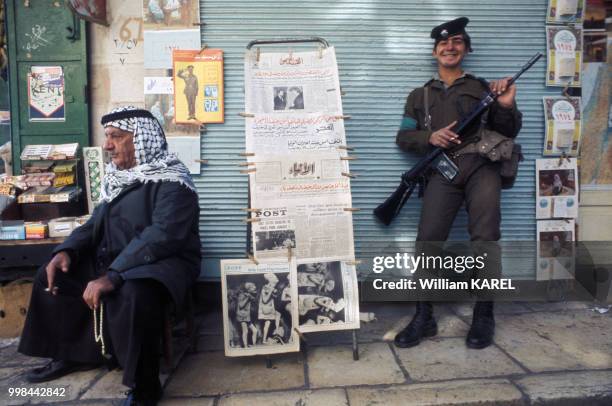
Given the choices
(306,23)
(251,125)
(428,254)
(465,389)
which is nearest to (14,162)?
(251,125)

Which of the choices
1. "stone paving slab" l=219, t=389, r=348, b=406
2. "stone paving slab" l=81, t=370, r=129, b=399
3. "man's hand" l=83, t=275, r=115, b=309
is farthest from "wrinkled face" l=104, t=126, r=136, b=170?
"stone paving slab" l=219, t=389, r=348, b=406

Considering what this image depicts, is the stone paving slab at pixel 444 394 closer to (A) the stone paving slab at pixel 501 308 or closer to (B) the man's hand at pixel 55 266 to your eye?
(A) the stone paving slab at pixel 501 308

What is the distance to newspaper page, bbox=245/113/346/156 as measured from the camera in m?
2.77

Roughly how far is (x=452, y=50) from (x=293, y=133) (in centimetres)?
141

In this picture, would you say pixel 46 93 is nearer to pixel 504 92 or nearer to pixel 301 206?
pixel 301 206

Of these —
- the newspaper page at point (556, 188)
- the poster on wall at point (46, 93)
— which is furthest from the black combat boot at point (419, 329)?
the poster on wall at point (46, 93)

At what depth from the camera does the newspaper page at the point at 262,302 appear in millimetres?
2729

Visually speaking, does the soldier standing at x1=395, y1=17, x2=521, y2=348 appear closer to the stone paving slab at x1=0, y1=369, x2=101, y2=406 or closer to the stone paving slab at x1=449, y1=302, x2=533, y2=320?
the stone paving slab at x1=449, y1=302, x2=533, y2=320

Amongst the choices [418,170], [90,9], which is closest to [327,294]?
[418,170]

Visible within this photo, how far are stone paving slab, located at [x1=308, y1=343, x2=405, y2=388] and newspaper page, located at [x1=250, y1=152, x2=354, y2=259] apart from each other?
698 millimetres

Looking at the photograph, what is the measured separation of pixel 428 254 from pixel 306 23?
2130 mm

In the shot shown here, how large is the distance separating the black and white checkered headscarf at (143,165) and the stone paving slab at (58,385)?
1.12 meters

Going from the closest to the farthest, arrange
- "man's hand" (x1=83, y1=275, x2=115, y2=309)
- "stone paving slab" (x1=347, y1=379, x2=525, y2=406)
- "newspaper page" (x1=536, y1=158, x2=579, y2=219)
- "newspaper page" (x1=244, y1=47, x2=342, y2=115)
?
"man's hand" (x1=83, y1=275, x2=115, y2=309)
"stone paving slab" (x1=347, y1=379, x2=525, y2=406)
"newspaper page" (x1=244, y1=47, x2=342, y2=115)
"newspaper page" (x1=536, y1=158, x2=579, y2=219)

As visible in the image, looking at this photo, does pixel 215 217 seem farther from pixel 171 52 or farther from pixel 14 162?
pixel 14 162
